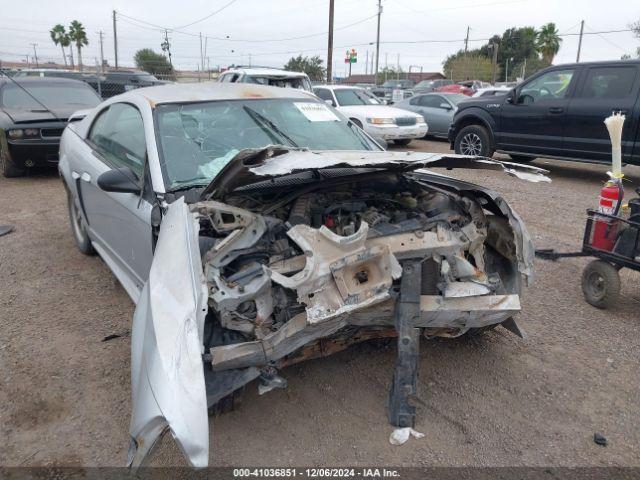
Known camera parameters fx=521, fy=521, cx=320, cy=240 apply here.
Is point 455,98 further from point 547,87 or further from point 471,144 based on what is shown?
point 547,87

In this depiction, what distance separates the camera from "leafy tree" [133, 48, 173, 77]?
4169cm

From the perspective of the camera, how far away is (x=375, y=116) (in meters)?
12.0

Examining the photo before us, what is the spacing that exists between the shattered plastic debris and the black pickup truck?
22.9 ft

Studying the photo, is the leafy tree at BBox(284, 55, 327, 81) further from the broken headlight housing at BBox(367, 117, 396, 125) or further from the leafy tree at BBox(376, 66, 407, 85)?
the broken headlight housing at BBox(367, 117, 396, 125)

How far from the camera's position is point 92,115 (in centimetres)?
479

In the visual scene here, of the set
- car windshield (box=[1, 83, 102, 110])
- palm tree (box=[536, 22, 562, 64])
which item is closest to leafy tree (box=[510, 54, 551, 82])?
palm tree (box=[536, 22, 562, 64])

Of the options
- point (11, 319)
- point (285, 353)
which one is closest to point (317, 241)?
point (285, 353)

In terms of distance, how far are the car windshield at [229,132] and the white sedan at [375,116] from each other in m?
7.40

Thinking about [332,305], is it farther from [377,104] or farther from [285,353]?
[377,104]

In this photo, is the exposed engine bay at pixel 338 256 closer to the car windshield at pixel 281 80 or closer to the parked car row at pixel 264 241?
the parked car row at pixel 264 241

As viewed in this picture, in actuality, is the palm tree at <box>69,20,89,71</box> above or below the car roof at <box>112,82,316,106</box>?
above

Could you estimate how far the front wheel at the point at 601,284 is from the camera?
404 cm

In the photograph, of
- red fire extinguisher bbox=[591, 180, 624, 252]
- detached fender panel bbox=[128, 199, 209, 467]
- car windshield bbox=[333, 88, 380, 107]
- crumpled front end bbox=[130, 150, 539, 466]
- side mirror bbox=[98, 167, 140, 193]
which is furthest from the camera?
car windshield bbox=[333, 88, 380, 107]

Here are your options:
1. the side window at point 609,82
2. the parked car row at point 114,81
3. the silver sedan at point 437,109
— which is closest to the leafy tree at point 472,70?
the parked car row at point 114,81
